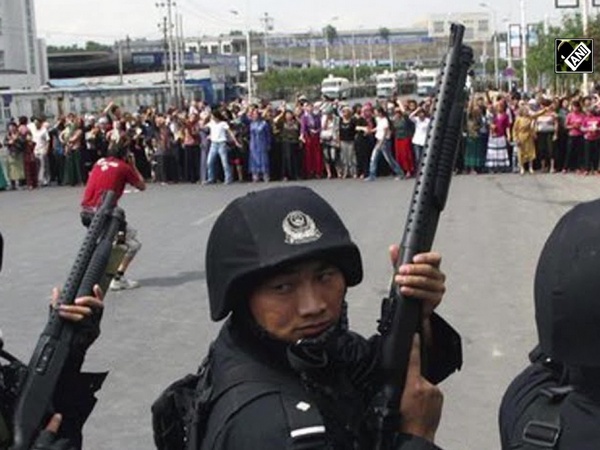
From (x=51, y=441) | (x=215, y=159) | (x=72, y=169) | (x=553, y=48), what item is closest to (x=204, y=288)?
(x=51, y=441)

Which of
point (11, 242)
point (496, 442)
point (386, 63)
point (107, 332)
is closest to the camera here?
point (496, 442)

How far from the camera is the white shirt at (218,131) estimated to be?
20.9 m

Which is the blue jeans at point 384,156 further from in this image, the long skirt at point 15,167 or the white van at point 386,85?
the white van at point 386,85

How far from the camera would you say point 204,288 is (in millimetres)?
10156

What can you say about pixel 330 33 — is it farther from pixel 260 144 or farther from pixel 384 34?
pixel 260 144

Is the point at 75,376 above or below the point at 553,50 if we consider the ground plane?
below

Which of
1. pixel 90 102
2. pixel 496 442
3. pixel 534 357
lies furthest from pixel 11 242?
pixel 90 102

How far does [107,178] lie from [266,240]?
7.96m

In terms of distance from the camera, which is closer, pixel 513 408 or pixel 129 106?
pixel 513 408

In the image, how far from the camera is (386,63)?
147875 millimetres

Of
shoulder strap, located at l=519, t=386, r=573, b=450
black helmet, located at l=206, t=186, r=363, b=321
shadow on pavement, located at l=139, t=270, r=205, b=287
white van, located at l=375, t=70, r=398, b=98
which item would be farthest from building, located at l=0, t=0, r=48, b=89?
shoulder strap, located at l=519, t=386, r=573, b=450

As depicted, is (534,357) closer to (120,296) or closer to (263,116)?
(120,296)

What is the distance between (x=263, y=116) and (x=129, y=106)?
125 feet

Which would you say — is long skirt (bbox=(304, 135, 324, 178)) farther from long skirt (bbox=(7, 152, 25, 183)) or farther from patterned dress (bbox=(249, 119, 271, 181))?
long skirt (bbox=(7, 152, 25, 183))
